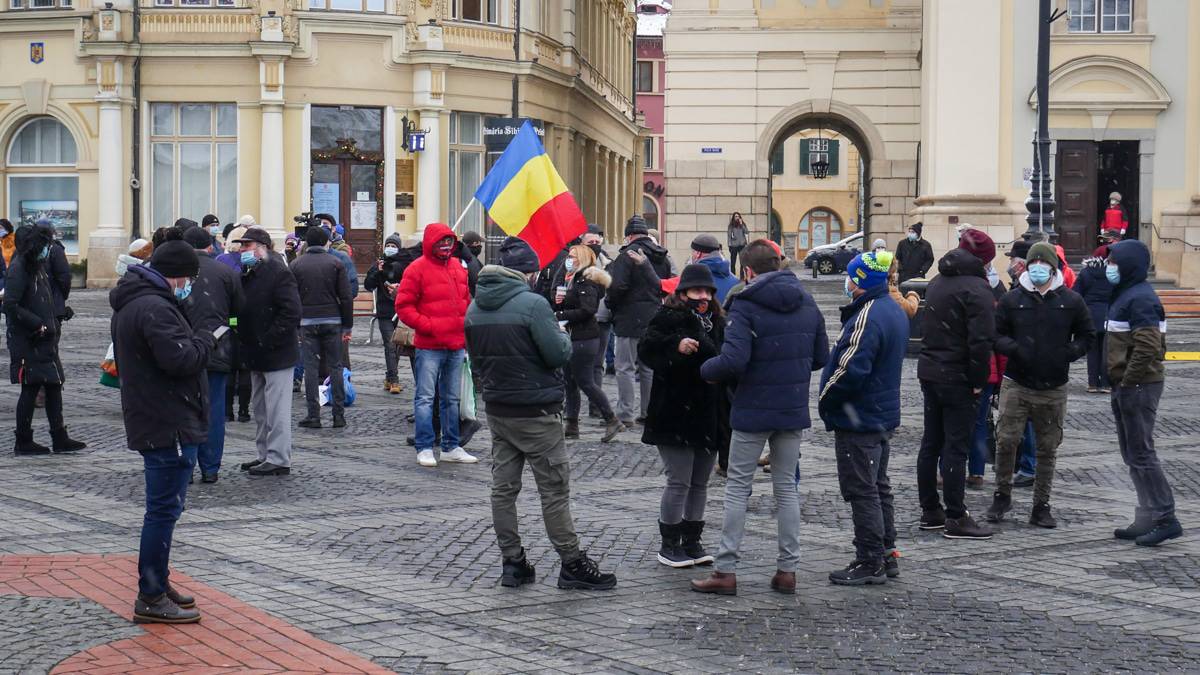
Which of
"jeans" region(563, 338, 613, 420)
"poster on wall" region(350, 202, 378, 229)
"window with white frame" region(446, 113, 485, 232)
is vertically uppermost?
"window with white frame" region(446, 113, 485, 232)

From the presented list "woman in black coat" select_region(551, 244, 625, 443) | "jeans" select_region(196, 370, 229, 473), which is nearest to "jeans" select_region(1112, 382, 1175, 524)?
"woman in black coat" select_region(551, 244, 625, 443)

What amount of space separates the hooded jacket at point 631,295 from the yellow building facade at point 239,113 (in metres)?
24.3

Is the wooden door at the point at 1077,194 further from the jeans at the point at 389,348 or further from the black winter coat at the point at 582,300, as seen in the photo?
the black winter coat at the point at 582,300

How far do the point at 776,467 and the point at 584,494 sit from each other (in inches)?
124

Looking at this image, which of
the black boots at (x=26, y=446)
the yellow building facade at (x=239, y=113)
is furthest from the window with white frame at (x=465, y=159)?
the black boots at (x=26, y=446)

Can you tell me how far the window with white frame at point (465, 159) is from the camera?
40.7m

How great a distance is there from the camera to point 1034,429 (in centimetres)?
1076

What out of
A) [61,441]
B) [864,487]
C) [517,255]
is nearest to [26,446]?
[61,441]

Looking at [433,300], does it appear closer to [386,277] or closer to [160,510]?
[386,277]

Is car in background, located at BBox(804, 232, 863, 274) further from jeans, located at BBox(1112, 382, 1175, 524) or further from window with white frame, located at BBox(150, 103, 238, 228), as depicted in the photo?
jeans, located at BBox(1112, 382, 1175, 524)

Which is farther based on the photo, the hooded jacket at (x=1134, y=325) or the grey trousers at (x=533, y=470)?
the hooded jacket at (x=1134, y=325)

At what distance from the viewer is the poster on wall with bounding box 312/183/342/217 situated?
130 feet

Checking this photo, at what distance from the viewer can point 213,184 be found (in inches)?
1560

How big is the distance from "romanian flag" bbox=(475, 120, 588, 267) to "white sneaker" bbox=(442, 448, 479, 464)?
2255 millimetres
